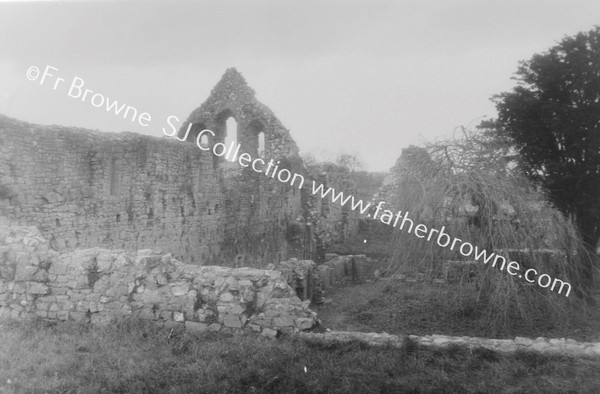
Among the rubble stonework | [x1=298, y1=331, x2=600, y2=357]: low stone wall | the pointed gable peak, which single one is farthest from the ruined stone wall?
[x1=298, y1=331, x2=600, y2=357]: low stone wall

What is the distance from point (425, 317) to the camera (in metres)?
10.4

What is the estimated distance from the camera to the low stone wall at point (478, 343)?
254 inches

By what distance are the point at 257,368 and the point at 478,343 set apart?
9.07 ft

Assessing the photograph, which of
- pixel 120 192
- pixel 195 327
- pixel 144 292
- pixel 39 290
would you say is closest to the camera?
pixel 195 327

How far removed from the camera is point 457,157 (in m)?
10.1

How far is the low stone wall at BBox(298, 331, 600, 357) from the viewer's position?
6.44 metres

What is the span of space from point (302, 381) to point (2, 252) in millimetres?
5089

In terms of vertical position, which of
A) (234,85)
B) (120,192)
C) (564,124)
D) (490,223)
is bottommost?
(120,192)

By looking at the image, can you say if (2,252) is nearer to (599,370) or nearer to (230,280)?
(230,280)

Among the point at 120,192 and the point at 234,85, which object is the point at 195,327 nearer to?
the point at 120,192

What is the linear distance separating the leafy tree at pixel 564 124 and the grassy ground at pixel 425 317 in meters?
1.40

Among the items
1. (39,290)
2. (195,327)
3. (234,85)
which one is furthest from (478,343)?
(234,85)

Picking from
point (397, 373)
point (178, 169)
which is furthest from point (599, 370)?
point (178, 169)

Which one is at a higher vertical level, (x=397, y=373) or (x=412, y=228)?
(x=412, y=228)
